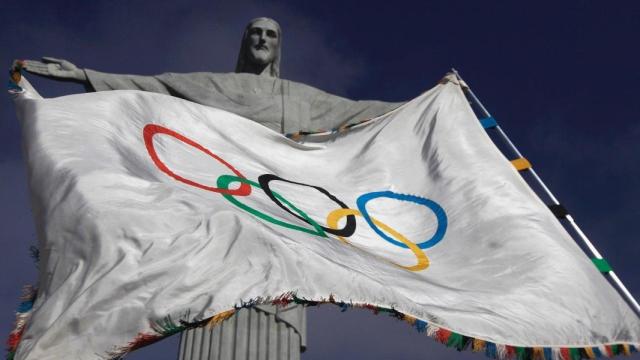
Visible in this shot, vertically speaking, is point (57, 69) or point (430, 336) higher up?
point (57, 69)

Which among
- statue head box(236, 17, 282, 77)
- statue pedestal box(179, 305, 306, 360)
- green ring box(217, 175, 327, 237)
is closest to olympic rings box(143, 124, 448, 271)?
green ring box(217, 175, 327, 237)

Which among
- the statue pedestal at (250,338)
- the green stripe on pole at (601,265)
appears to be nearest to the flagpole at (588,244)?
the green stripe on pole at (601,265)

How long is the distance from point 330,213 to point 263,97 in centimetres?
256

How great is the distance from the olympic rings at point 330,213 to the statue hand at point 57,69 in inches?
58.7

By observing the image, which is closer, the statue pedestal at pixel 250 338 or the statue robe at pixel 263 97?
the statue pedestal at pixel 250 338

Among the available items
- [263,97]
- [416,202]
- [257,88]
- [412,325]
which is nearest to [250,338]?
[412,325]

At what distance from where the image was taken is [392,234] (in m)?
8.94

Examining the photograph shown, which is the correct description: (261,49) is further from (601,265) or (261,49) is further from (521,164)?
(601,265)

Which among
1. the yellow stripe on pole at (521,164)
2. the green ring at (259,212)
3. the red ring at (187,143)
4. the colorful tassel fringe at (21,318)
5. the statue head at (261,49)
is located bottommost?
the colorful tassel fringe at (21,318)

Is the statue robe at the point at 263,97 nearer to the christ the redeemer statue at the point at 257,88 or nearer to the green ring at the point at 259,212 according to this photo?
the christ the redeemer statue at the point at 257,88

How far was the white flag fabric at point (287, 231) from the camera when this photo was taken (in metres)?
6.14

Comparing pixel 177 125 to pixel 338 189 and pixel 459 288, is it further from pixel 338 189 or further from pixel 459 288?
Answer: pixel 459 288

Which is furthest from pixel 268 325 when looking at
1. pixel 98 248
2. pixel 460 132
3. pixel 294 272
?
pixel 460 132

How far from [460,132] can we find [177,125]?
136 inches
